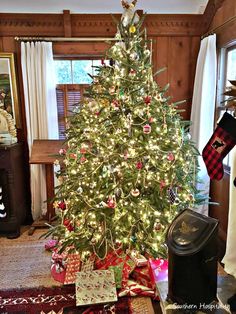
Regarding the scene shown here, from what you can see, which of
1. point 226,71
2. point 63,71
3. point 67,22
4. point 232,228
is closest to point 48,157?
point 63,71

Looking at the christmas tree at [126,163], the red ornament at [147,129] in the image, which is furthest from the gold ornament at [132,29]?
the red ornament at [147,129]

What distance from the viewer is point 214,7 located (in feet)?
8.57

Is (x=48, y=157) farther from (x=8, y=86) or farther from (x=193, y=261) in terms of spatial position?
(x=193, y=261)

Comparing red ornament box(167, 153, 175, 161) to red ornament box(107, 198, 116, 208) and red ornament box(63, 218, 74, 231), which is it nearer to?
red ornament box(107, 198, 116, 208)

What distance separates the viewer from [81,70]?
119 inches

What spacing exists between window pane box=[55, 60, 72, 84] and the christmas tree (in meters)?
1.00

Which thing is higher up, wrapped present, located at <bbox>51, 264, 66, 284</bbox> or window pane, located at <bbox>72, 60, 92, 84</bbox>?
window pane, located at <bbox>72, 60, 92, 84</bbox>

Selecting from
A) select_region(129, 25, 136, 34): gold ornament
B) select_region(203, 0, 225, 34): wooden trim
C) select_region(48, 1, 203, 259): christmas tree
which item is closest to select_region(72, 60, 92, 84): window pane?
select_region(48, 1, 203, 259): christmas tree

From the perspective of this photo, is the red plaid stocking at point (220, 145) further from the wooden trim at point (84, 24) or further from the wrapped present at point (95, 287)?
the wooden trim at point (84, 24)

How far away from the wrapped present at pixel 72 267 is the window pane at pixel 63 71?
193cm

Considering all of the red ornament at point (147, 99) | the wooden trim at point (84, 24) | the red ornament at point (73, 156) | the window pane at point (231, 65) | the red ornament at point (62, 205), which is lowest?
the red ornament at point (62, 205)

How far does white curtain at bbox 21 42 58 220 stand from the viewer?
110 inches

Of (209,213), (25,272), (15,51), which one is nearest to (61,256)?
(25,272)

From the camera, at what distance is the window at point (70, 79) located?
118 inches
